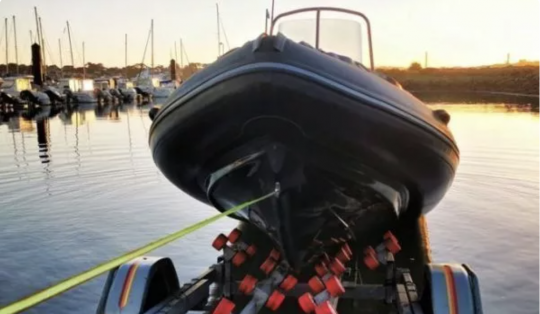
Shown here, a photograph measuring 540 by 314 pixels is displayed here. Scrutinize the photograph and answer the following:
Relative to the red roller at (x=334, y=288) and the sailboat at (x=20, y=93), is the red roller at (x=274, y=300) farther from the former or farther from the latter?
the sailboat at (x=20, y=93)

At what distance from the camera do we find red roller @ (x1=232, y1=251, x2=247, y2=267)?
4.48 meters

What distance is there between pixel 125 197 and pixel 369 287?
5877mm

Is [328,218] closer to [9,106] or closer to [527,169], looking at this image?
[527,169]

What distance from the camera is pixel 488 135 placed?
58.7 ft

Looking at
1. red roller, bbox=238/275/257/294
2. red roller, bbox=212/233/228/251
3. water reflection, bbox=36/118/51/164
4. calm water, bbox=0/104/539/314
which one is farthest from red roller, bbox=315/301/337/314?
water reflection, bbox=36/118/51/164

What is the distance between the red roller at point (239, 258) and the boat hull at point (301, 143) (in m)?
0.42

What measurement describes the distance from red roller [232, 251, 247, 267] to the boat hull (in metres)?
0.42

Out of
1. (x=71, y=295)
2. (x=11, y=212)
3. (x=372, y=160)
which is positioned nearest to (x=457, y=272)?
(x=372, y=160)

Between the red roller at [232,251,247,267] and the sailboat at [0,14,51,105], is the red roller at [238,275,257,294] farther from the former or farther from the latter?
the sailboat at [0,14,51,105]

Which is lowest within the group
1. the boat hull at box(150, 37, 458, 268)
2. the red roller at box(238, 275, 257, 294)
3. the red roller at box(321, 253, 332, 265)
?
the red roller at box(238, 275, 257, 294)

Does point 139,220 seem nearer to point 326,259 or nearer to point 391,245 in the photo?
point 326,259

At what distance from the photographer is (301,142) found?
3.45 meters

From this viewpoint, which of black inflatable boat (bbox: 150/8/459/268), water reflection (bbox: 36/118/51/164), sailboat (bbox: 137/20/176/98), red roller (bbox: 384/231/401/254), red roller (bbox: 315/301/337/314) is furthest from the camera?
sailboat (bbox: 137/20/176/98)

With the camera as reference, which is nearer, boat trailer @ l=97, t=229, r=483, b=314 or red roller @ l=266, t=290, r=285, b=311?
boat trailer @ l=97, t=229, r=483, b=314
